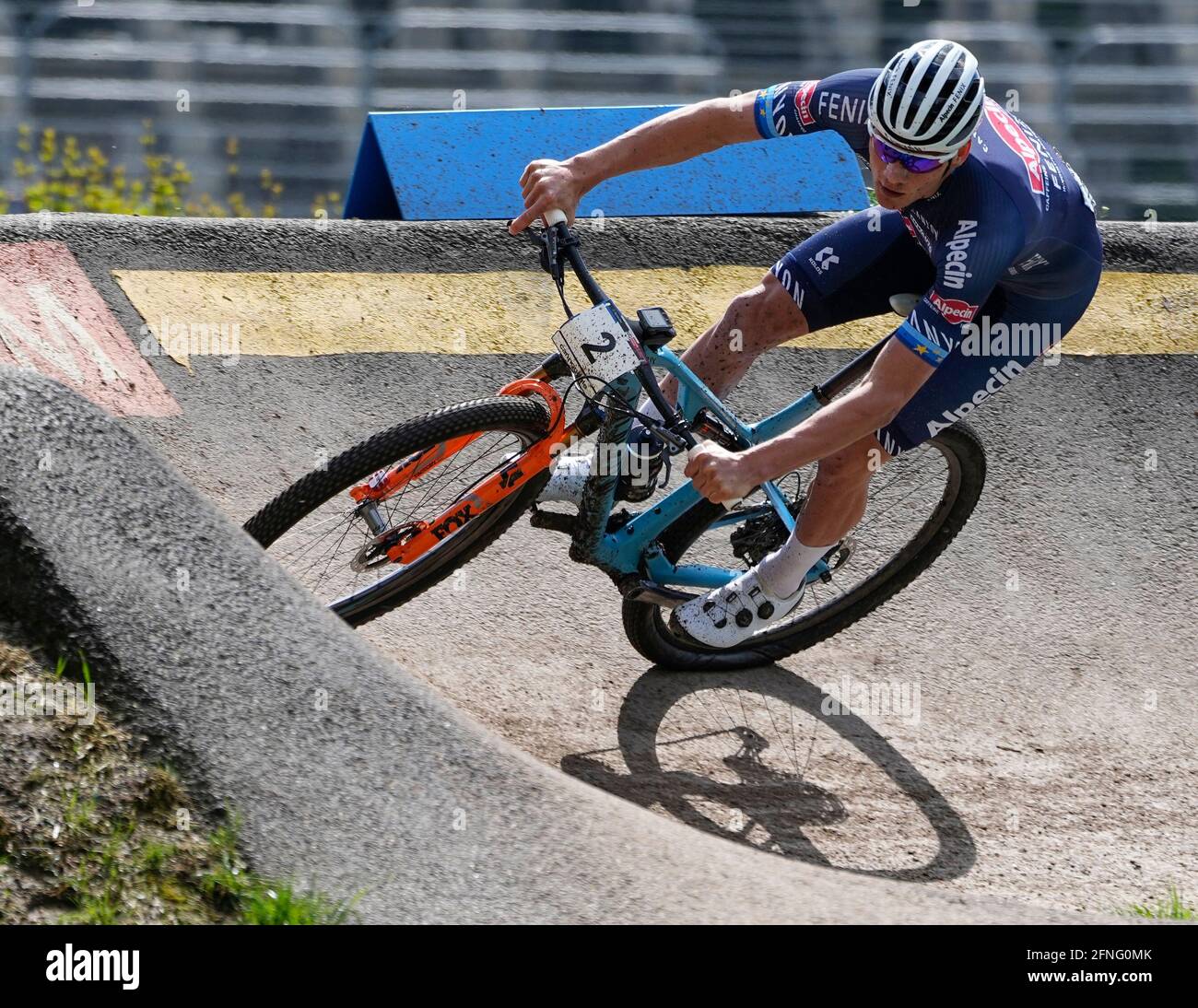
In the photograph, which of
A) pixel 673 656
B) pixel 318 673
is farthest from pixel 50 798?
pixel 673 656

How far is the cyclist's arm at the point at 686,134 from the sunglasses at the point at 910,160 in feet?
2.06

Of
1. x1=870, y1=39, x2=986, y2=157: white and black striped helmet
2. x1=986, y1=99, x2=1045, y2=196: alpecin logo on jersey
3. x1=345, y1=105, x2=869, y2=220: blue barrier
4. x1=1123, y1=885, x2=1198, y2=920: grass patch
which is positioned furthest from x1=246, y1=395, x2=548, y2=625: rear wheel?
x1=345, y1=105, x2=869, y2=220: blue barrier

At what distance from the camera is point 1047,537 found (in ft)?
19.5

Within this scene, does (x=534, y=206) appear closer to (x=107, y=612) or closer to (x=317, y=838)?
(x=107, y=612)

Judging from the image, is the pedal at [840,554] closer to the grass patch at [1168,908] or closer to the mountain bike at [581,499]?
the mountain bike at [581,499]

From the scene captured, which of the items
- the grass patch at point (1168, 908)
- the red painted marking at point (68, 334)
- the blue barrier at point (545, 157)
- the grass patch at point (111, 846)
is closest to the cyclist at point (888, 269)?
the grass patch at point (1168, 908)

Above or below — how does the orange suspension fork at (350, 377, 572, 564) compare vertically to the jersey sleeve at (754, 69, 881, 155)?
below

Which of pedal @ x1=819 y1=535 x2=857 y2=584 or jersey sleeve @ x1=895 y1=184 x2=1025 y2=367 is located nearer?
jersey sleeve @ x1=895 y1=184 x2=1025 y2=367

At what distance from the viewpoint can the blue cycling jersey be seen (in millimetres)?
3768

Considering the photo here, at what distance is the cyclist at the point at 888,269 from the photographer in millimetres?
3785

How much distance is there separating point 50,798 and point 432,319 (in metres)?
3.58

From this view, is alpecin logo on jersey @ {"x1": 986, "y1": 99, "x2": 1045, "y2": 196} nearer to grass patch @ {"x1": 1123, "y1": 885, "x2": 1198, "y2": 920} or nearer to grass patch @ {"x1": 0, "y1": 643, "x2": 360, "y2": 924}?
grass patch @ {"x1": 1123, "y1": 885, "x2": 1198, "y2": 920}

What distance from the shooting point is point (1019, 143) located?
4.14 metres

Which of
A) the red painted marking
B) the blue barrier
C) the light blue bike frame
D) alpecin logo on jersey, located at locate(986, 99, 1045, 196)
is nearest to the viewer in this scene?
alpecin logo on jersey, located at locate(986, 99, 1045, 196)
